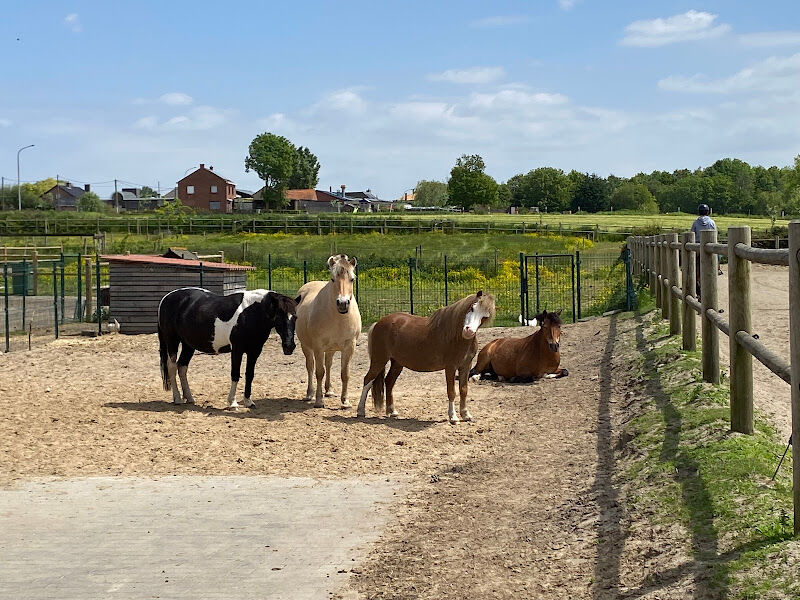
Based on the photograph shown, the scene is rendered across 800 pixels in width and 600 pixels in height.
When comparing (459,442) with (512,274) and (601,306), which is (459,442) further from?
(512,274)

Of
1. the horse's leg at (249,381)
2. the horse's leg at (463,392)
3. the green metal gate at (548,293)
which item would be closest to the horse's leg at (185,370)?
the horse's leg at (249,381)

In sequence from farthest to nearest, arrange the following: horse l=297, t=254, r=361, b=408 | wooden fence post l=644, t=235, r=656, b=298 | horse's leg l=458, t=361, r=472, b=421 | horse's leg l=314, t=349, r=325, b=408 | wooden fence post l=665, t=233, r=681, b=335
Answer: wooden fence post l=644, t=235, r=656, b=298 < wooden fence post l=665, t=233, r=681, b=335 < horse's leg l=314, t=349, r=325, b=408 < horse l=297, t=254, r=361, b=408 < horse's leg l=458, t=361, r=472, b=421

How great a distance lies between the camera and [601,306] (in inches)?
866

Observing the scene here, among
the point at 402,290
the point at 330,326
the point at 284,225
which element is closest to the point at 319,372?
the point at 330,326

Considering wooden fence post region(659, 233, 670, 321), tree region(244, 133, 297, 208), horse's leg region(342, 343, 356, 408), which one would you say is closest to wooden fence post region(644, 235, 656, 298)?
wooden fence post region(659, 233, 670, 321)

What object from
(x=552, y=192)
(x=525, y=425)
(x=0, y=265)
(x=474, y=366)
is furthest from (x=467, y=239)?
(x=552, y=192)

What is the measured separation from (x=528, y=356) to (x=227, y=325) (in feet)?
13.8

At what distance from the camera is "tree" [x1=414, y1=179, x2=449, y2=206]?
140750mm

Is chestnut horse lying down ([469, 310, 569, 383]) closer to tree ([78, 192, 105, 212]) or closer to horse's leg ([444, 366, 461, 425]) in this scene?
horse's leg ([444, 366, 461, 425])

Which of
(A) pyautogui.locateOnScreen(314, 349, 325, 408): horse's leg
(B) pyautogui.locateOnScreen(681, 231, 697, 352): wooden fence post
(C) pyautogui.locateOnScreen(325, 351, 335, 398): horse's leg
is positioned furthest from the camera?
(C) pyautogui.locateOnScreen(325, 351, 335, 398): horse's leg

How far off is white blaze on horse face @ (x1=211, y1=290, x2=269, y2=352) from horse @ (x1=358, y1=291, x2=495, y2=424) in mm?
1594

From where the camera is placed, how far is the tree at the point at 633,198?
411 ft

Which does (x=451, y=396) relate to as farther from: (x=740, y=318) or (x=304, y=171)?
(x=304, y=171)

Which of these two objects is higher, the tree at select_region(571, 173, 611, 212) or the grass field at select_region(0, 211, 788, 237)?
the tree at select_region(571, 173, 611, 212)
